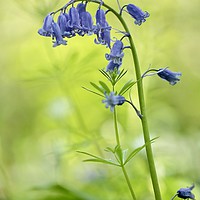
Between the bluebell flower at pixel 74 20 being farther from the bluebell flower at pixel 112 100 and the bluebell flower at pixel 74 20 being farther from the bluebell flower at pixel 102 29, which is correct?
the bluebell flower at pixel 112 100

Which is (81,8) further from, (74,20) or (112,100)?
(112,100)

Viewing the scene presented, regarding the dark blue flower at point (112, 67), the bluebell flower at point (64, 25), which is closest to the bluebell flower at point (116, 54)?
the dark blue flower at point (112, 67)

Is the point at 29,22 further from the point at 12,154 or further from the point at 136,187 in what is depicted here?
the point at 136,187

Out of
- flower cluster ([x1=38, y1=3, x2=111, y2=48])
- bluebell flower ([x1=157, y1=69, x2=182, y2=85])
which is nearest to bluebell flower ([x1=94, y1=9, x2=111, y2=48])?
flower cluster ([x1=38, y1=3, x2=111, y2=48])

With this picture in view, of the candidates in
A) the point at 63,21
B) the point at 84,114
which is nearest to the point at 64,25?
the point at 63,21

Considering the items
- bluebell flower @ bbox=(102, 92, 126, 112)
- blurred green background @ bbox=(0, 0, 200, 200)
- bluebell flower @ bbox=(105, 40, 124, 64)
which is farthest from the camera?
blurred green background @ bbox=(0, 0, 200, 200)

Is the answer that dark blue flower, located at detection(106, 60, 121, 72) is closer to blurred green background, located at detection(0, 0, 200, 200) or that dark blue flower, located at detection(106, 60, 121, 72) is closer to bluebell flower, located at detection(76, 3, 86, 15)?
bluebell flower, located at detection(76, 3, 86, 15)

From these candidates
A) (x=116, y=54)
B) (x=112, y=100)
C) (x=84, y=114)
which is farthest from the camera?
(x=84, y=114)
